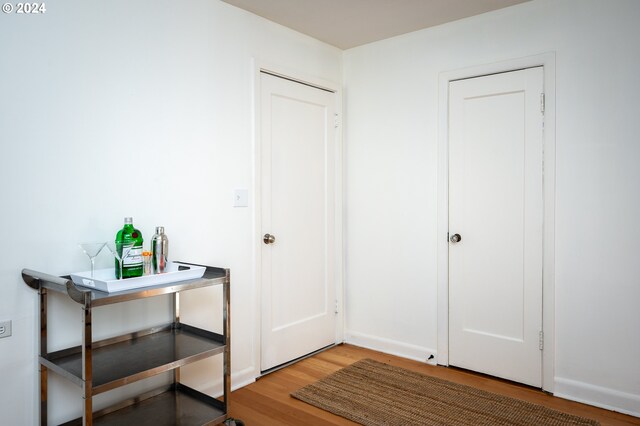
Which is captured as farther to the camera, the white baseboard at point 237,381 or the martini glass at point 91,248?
the white baseboard at point 237,381

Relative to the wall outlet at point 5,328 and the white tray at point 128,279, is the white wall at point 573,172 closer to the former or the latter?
the white tray at point 128,279

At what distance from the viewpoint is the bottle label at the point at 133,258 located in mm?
2023

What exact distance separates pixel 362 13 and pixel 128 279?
226 cm

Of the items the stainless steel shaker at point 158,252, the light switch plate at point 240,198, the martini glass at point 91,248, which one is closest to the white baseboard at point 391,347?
the light switch plate at point 240,198

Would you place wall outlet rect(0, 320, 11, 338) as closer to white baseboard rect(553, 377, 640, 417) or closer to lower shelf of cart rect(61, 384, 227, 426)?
lower shelf of cart rect(61, 384, 227, 426)

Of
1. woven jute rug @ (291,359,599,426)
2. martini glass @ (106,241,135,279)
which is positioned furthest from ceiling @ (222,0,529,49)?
woven jute rug @ (291,359,599,426)

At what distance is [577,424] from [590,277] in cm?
84

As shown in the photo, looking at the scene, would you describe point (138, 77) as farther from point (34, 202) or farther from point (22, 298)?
point (22, 298)

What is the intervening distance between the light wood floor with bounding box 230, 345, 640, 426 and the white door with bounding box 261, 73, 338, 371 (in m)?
0.17

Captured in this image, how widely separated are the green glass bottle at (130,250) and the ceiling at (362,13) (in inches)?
63.5

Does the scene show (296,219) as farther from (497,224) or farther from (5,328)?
(5,328)

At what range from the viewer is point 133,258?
204 cm

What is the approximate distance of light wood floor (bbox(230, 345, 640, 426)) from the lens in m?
2.53

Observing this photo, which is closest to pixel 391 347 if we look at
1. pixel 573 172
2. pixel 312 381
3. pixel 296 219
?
pixel 312 381
